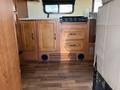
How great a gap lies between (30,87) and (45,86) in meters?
0.22

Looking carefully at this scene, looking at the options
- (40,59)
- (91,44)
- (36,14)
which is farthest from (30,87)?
(36,14)

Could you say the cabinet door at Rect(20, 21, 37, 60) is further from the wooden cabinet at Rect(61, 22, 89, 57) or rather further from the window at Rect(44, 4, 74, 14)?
the window at Rect(44, 4, 74, 14)

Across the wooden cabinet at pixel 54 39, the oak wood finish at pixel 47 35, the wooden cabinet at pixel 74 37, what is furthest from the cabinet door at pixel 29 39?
the wooden cabinet at pixel 74 37

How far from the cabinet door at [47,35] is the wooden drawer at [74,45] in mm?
286

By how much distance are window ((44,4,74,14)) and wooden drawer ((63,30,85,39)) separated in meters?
0.84

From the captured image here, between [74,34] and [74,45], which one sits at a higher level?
[74,34]

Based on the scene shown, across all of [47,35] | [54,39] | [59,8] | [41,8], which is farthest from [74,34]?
[41,8]

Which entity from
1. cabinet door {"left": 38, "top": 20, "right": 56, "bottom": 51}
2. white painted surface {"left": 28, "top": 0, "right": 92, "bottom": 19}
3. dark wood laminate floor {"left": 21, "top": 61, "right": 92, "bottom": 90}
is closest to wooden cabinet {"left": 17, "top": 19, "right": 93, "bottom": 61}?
cabinet door {"left": 38, "top": 20, "right": 56, "bottom": 51}

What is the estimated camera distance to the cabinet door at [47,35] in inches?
116

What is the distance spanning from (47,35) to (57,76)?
100 centimetres

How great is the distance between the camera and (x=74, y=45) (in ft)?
10.00

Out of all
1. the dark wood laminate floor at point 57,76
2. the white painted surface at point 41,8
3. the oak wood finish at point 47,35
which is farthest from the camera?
the white painted surface at point 41,8

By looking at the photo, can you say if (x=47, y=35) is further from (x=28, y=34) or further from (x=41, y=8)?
(x=41, y=8)

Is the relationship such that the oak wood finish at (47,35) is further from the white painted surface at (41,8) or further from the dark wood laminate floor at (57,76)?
the white painted surface at (41,8)
